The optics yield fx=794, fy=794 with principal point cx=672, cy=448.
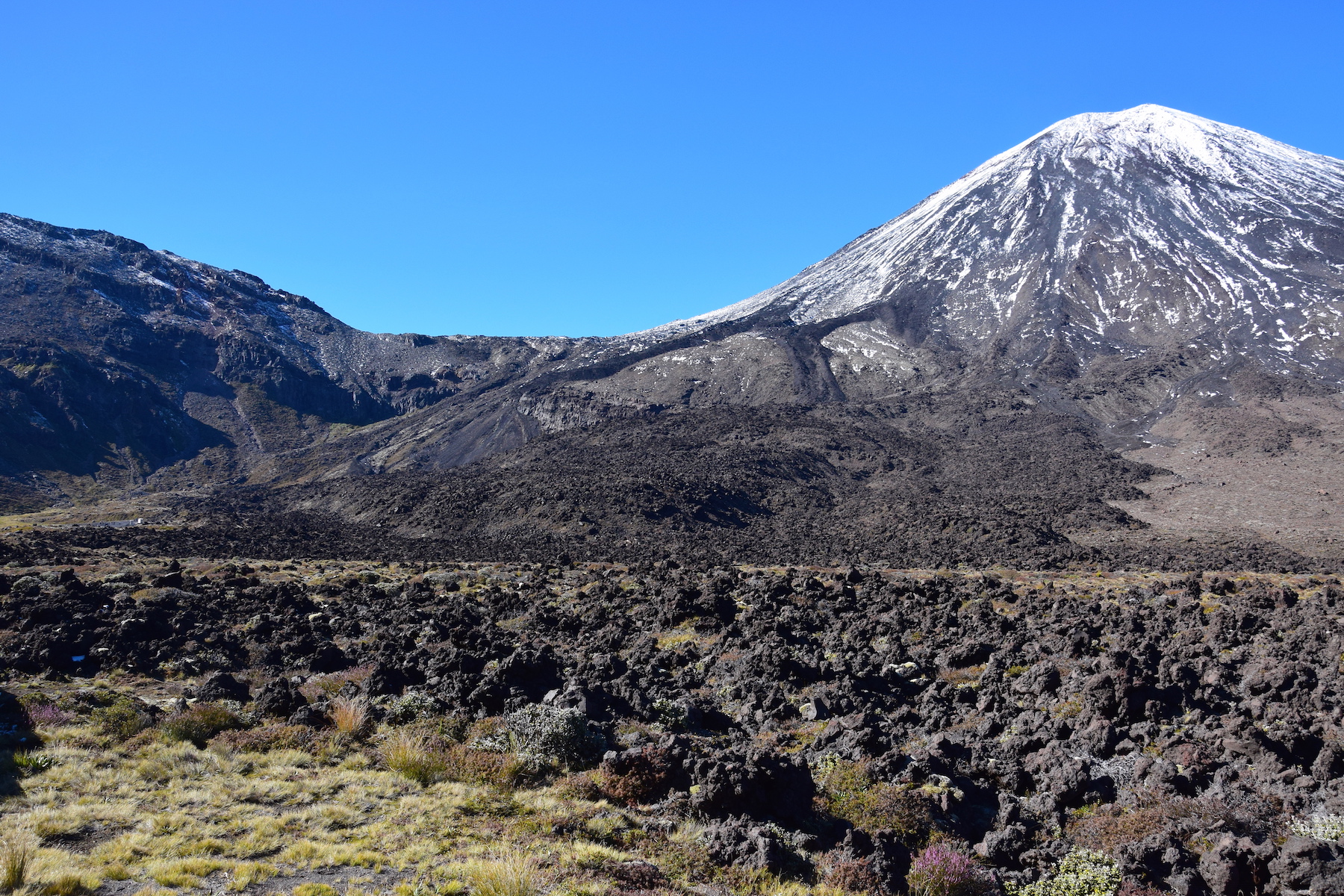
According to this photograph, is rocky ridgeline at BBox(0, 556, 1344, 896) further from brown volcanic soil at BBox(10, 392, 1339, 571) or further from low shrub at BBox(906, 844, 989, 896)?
brown volcanic soil at BBox(10, 392, 1339, 571)

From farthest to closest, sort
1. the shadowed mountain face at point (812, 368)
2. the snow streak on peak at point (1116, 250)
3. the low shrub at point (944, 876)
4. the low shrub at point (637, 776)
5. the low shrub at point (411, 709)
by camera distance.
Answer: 1. the snow streak on peak at point (1116, 250)
2. the shadowed mountain face at point (812, 368)
3. the low shrub at point (411, 709)
4. the low shrub at point (637, 776)
5. the low shrub at point (944, 876)

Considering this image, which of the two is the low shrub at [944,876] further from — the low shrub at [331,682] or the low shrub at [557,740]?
the low shrub at [331,682]

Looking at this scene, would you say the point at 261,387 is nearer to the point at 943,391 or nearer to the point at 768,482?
the point at 768,482

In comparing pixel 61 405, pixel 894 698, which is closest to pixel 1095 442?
pixel 894 698

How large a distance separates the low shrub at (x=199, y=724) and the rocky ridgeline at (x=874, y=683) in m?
0.75

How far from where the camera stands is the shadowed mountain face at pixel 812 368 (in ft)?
186

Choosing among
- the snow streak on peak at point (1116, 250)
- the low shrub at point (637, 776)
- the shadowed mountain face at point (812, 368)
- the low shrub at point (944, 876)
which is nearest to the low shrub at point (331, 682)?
the low shrub at point (637, 776)

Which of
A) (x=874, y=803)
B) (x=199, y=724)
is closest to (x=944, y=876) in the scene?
(x=874, y=803)

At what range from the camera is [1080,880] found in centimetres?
764

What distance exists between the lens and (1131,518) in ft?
138

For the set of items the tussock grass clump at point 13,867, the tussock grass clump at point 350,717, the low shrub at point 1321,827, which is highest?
the low shrub at point 1321,827

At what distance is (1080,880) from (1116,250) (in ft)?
327

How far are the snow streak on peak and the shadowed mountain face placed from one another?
0.43 m

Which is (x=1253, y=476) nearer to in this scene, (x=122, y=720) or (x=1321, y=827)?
(x=1321, y=827)
